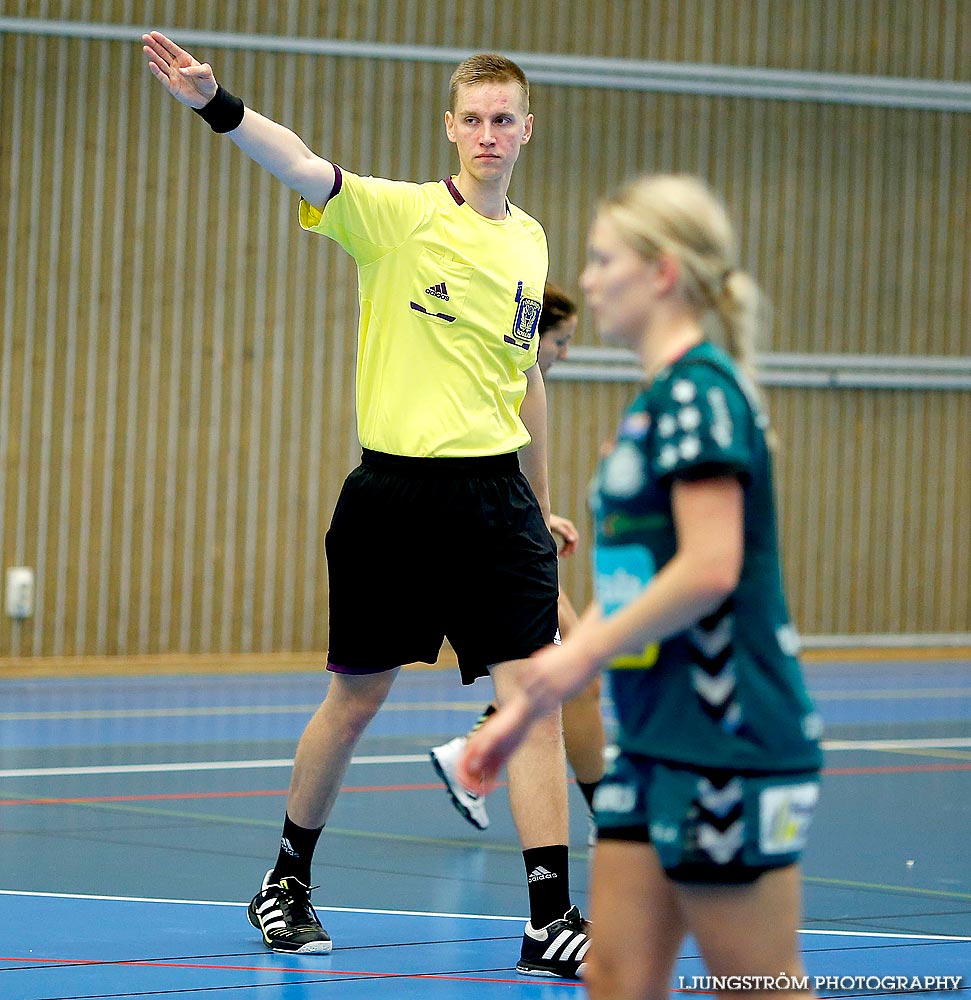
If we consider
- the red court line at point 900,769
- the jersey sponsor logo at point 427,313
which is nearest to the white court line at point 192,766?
the red court line at point 900,769

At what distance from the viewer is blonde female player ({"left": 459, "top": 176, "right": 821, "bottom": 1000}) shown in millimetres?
2352

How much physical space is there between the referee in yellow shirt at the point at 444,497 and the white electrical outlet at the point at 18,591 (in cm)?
804

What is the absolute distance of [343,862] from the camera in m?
5.70

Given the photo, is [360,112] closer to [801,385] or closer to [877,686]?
[801,385]

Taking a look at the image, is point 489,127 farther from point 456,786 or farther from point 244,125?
point 456,786

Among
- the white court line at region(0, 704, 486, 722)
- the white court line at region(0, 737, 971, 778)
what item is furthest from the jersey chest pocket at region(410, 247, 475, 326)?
the white court line at region(0, 704, 486, 722)

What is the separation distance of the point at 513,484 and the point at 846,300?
35.2 ft

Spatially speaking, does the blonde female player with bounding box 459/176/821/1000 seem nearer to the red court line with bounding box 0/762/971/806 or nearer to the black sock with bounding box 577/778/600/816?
the black sock with bounding box 577/778/600/816

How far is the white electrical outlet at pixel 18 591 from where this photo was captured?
1215 centimetres

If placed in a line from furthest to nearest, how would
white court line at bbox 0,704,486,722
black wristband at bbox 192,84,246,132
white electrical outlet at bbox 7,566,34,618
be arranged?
white electrical outlet at bbox 7,566,34,618, white court line at bbox 0,704,486,722, black wristband at bbox 192,84,246,132

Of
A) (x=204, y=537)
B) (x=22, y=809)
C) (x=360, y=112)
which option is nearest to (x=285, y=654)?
(x=204, y=537)

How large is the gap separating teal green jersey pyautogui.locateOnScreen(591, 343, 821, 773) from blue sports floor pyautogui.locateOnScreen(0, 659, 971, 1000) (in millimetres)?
1762

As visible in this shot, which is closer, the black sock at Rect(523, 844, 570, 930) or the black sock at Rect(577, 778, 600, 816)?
the black sock at Rect(523, 844, 570, 930)

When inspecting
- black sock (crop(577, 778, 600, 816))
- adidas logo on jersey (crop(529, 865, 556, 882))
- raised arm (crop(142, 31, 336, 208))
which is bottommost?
black sock (crop(577, 778, 600, 816))
